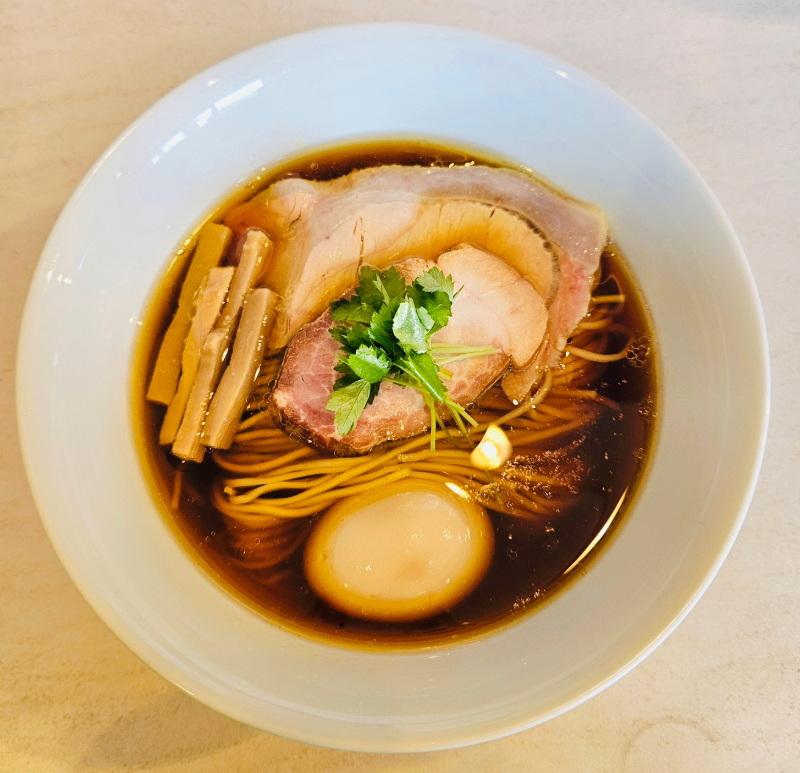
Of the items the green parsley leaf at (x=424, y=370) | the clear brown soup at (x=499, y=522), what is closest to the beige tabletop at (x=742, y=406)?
the clear brown soup at (x=499, y=522)

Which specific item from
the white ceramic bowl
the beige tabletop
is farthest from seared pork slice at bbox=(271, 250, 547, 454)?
the beige tabletop

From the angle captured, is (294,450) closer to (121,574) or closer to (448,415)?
(448,415)

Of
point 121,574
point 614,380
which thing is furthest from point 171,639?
point 614,380

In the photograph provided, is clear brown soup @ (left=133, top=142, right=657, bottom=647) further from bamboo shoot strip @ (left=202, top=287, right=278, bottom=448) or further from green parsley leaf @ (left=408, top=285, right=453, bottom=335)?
green parsley leaf @ (left=408, top=285, right=453, bottom=335)

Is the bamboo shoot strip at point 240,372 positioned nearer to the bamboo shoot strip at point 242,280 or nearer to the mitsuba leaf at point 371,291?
the bamboo shoot strip at point 242,280

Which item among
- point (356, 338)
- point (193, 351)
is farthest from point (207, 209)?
point (356, 338)

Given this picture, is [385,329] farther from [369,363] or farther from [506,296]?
[506,296]
